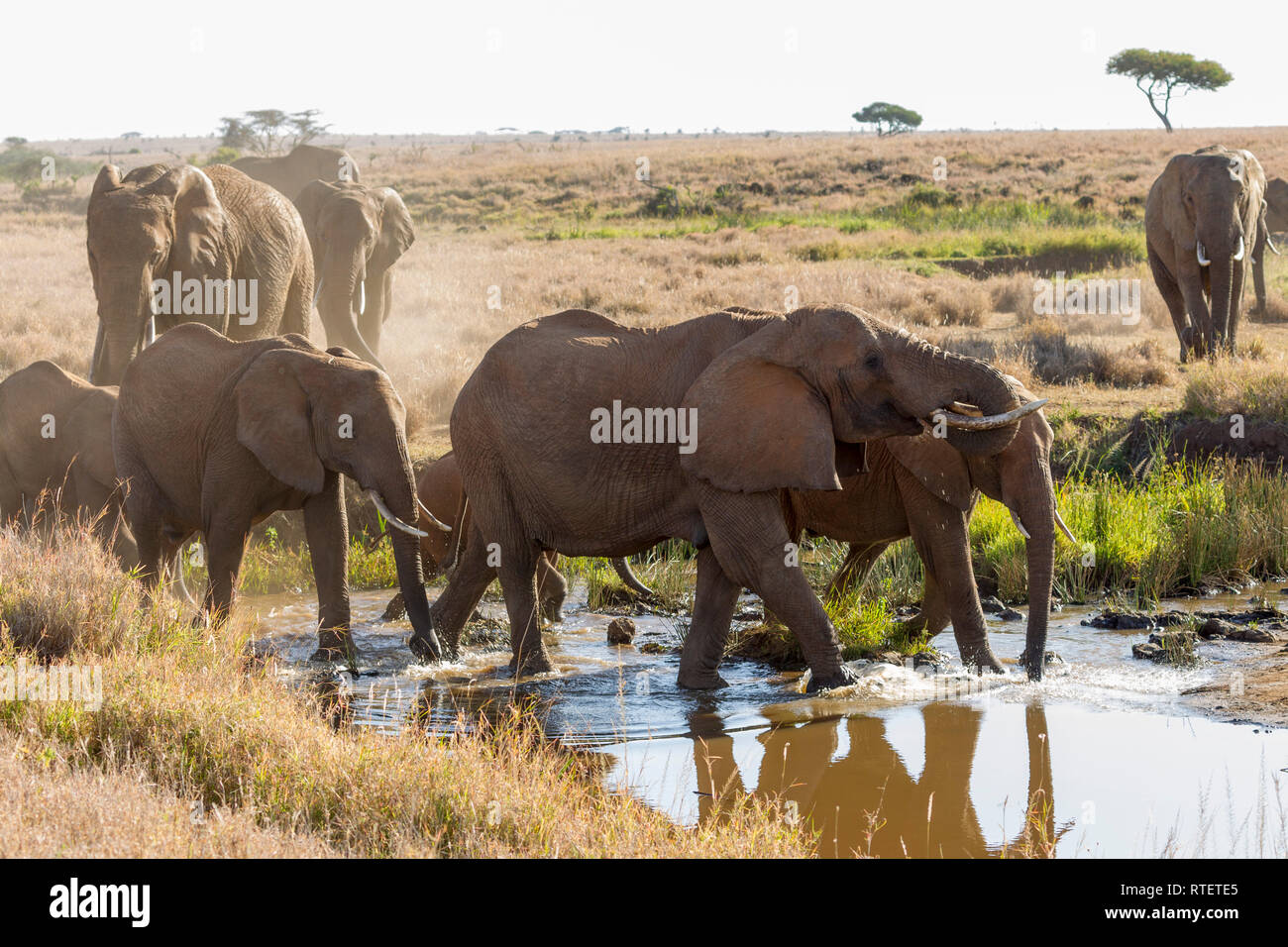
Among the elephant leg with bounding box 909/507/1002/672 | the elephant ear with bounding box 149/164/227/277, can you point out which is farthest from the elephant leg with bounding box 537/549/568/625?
the elephant ear with bounding box 149/164/227/277

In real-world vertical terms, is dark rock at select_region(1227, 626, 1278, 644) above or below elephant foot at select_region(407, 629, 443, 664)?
below

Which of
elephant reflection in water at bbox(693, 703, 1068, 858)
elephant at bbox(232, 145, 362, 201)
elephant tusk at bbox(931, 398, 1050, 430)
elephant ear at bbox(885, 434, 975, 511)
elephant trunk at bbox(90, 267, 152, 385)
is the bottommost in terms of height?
elephant reflection in water at bbox(693, 703, 1068, 858)

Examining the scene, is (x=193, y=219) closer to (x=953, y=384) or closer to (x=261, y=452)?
(x=261, y=452)

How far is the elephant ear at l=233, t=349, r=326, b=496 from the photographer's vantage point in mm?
8812

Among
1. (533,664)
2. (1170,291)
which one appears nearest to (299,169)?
(1170,291)

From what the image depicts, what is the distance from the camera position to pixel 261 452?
8812mm

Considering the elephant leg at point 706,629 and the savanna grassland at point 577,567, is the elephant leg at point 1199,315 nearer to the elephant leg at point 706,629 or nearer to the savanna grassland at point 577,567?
the savanna grassland at point 577,567

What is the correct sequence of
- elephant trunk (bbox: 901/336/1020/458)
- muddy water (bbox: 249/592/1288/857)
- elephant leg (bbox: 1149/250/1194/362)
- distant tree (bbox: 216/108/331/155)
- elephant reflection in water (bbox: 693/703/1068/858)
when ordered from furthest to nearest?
distant tree (bbox: 216/108/331/155)
elephant leg (bbox: 1149/250/1194/362)
elephant trunk (bbox: 901/336/1020/458)
muddy water (bbox: 249/592/1288/857)
elephant reflection in water (bbox: 693/703/1068/858)

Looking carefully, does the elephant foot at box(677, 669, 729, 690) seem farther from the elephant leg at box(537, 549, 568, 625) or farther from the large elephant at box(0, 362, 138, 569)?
the large elephant at box(0, 362, 138, 569)

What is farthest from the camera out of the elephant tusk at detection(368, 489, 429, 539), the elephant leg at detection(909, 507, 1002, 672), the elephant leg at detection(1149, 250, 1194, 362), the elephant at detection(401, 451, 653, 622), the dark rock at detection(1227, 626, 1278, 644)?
the elephant leg at detection(1149, 250, 1194, 362)

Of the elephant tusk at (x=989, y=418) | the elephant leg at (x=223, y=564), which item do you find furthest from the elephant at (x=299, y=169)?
the elephant tusk at (x=989, y=418)

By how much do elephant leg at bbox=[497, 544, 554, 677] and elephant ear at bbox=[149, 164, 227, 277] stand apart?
14.2 ft

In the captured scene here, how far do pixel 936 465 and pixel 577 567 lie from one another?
4.34m

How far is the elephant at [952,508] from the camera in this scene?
315 inches
